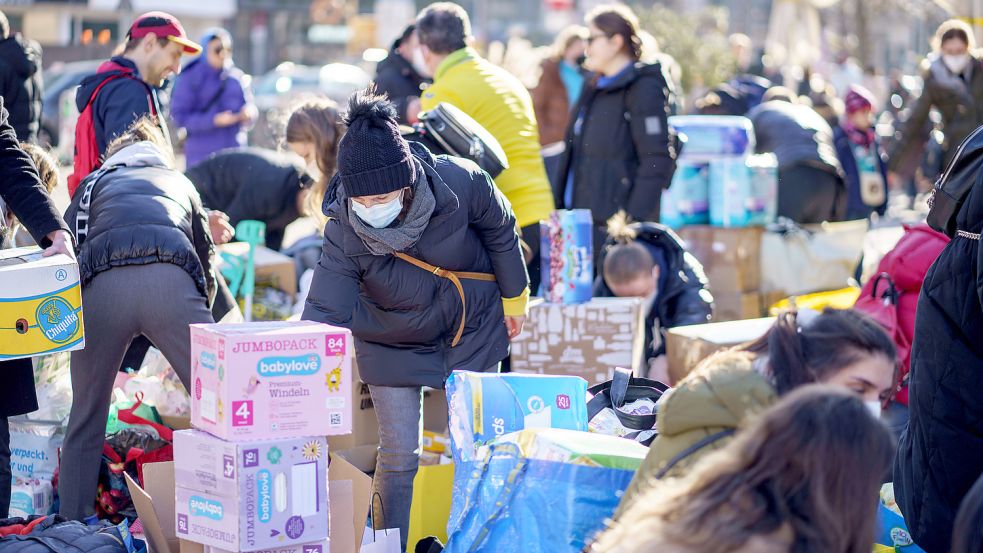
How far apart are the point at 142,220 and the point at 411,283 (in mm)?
939

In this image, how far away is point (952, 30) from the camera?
9.30 metres

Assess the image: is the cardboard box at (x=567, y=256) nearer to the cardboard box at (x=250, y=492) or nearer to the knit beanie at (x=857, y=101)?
the cardboard box at (x=250, y=492)

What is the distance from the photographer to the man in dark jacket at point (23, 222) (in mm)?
3982

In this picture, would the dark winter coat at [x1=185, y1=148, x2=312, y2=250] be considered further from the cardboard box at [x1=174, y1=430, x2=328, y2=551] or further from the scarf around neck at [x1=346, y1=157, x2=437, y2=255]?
the cardboard box at [x1=174, y1=430, x2=328, y2=551]

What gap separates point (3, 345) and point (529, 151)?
99.6 inches

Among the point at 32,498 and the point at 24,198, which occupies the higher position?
the point at 24,198

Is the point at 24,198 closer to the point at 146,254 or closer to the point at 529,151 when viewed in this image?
the point at 146,254

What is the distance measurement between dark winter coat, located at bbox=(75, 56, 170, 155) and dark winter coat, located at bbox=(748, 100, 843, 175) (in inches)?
177

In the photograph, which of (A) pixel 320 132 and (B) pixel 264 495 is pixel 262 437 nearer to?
(B) pixel 264 495

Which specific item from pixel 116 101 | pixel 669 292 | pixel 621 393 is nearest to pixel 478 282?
pixel 621 393

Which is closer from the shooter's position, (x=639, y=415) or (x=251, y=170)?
(x=639, y=415)

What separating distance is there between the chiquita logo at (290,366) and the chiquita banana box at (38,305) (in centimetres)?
95

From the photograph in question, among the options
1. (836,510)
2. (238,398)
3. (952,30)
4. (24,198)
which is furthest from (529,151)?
(952,30)

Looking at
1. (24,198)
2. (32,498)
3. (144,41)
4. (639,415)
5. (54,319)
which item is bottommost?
(32,498)
